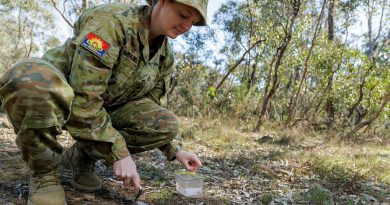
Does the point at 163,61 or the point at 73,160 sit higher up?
A: the point at 163,61

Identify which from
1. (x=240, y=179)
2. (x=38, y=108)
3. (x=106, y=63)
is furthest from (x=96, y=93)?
(x=240, y=179)

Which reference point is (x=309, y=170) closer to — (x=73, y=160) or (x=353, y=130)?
(x=73, y=160)

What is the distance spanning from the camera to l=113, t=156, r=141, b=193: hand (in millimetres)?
1521

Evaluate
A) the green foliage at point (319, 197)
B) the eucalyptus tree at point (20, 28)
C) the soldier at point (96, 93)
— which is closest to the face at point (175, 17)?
the soldier at point (96, 93)

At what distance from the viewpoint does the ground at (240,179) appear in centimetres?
214

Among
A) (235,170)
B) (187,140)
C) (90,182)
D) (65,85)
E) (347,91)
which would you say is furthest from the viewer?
(347,91)

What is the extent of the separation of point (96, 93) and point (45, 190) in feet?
1.60

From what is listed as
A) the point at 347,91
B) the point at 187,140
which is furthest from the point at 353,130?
the point at 187,140

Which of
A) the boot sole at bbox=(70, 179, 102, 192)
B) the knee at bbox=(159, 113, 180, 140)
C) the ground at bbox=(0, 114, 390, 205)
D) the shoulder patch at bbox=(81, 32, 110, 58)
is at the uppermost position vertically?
the shoulder patch at bbox=(81, 32, 110, 58)

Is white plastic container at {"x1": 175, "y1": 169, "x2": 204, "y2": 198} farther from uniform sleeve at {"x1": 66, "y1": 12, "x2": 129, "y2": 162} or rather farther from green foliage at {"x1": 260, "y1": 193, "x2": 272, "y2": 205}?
uniform sleeve at {"x1": 66, "y1": 12, "x2": 129, "y2": 162}

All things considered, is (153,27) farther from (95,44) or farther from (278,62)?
(278,62)

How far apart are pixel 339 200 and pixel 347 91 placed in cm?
659

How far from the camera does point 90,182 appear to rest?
2.09 metres

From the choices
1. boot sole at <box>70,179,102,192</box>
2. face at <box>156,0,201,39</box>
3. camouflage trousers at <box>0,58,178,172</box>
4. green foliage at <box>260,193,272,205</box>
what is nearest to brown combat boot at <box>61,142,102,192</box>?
boot sole at <box>70,179,102,192</box>
